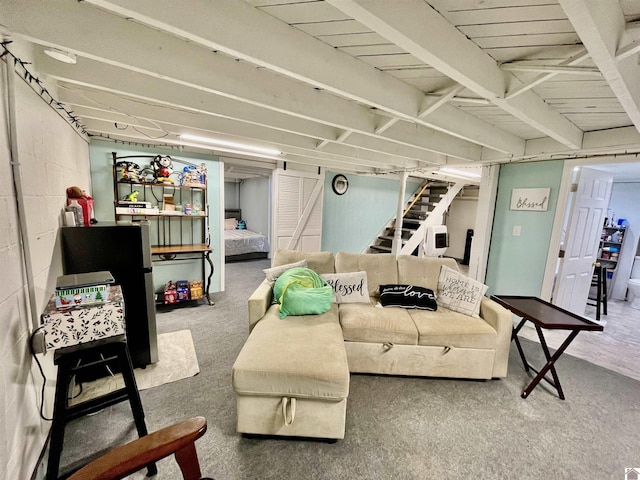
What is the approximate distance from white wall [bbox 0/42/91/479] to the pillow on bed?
17.6 ft

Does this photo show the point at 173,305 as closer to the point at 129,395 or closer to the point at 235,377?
the point at 129,395

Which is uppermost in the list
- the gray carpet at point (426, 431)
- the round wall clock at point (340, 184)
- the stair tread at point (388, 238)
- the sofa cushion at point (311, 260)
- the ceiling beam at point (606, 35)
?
the ceiling beam at point (606, 35)

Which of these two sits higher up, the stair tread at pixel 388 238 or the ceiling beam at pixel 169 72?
the ceiling beam at pixel 169 72

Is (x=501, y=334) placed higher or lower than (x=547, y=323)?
lower

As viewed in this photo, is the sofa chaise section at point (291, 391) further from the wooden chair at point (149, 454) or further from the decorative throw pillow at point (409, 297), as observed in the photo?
the decorative throw pillow at point (409, 297)

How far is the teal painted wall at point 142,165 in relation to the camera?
310 cm

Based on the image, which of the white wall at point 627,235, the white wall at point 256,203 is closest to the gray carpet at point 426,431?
the white wall at point 627,235

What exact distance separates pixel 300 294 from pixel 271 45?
1.65 metres

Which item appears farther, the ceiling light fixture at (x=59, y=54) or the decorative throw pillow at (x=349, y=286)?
the decorative throw pillow at (x=349, y=286)

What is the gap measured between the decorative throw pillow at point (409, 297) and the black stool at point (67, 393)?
1928 mm

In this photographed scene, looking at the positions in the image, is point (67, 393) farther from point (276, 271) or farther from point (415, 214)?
point (415, 214)

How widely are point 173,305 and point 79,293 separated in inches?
95.4

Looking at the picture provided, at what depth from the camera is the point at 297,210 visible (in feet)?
15.5

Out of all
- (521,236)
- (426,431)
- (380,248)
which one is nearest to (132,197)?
(426,431)
